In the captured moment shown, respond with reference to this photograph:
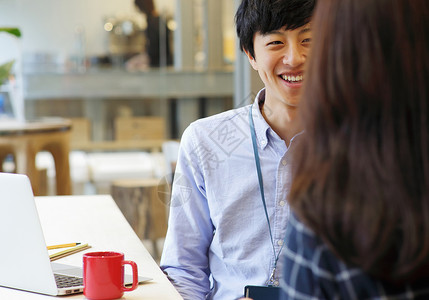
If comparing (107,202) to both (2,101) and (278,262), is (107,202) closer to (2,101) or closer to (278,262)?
(278,262)

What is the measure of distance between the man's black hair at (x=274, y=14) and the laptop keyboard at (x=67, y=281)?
2.33 feet

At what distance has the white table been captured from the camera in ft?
4.55

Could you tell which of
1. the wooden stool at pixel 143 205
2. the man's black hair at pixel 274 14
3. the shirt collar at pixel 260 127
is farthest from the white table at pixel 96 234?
the wooden stool at pixel 143 205

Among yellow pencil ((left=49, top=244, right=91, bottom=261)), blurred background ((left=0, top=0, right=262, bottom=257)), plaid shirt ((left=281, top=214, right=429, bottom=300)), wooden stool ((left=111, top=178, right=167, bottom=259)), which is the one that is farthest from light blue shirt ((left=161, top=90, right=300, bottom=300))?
wooden stool ((left=111, top=178, right=167, bottom=259))

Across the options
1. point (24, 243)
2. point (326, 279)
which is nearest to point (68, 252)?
point (24, 243)

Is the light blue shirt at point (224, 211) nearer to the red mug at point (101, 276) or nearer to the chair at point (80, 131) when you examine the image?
the red mug at point (101, 276)

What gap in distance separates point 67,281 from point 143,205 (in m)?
2.77

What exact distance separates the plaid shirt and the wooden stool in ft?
10.9

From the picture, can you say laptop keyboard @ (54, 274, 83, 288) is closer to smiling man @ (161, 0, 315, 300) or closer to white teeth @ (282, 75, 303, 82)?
smiling man @ (161, 0, 315, 300)

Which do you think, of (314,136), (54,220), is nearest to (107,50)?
(54,220)

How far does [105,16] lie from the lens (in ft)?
12.8

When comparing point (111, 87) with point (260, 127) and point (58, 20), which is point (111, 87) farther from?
point (260, 127)

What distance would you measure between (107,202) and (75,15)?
72.0 inches

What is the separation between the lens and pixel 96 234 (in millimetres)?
1882
